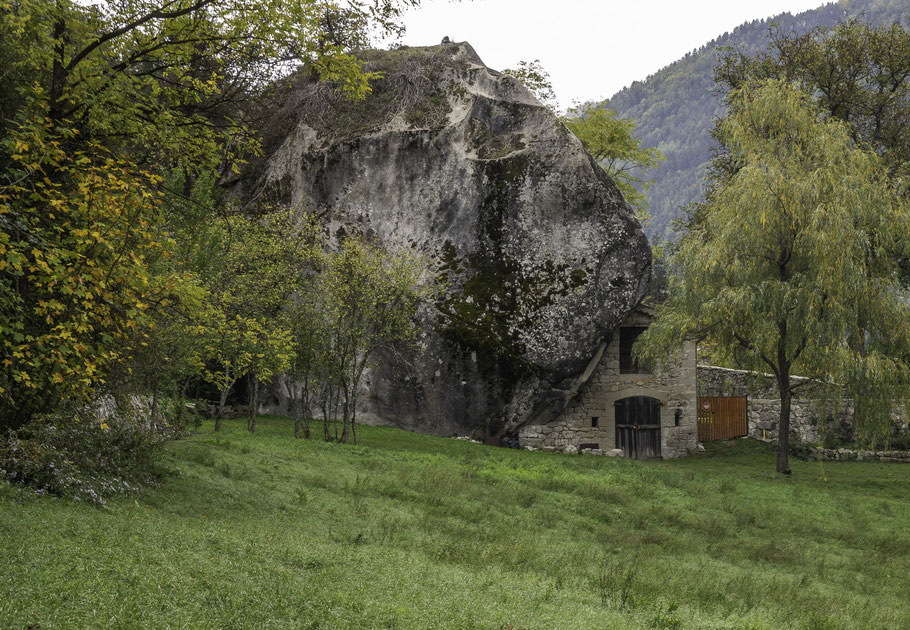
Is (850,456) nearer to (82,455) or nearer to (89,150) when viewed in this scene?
(82,455)

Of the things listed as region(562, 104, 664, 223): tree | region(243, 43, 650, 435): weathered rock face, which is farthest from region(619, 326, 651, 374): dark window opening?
region(562, 104, 664, 223): tree

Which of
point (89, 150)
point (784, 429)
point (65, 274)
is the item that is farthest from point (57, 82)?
point (784, 429)

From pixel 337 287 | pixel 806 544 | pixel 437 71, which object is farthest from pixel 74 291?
pixel 437 71

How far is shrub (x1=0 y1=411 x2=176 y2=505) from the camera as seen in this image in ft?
27.6

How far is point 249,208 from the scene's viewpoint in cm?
3108

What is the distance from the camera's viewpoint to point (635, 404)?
30.3 m

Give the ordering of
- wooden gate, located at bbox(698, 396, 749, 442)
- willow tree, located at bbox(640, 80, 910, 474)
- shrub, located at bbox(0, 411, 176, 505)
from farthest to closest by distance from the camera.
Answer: wooden gate, located at bbox(698, 396, 749, 442) < willow tree, located at bbox(640, 80, 910, 474) < shrub, located at bbox(0, 411, 176, 505)

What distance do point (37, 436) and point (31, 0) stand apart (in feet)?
16.5

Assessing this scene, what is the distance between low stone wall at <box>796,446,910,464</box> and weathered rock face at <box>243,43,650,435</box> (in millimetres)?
9930

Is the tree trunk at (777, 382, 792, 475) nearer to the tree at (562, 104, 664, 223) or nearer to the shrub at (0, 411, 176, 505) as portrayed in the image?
the tree at (562, 104, 664, 223)

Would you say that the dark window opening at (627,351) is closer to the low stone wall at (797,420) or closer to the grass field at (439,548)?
the low stone wall at (797,420)

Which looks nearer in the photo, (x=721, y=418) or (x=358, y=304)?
(x=358, y=304)

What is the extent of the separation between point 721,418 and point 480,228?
1376cm

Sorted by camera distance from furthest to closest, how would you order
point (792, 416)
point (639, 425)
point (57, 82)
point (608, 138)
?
point (608, 138), point (792, 416), point (639, 425), point (57, 82)
